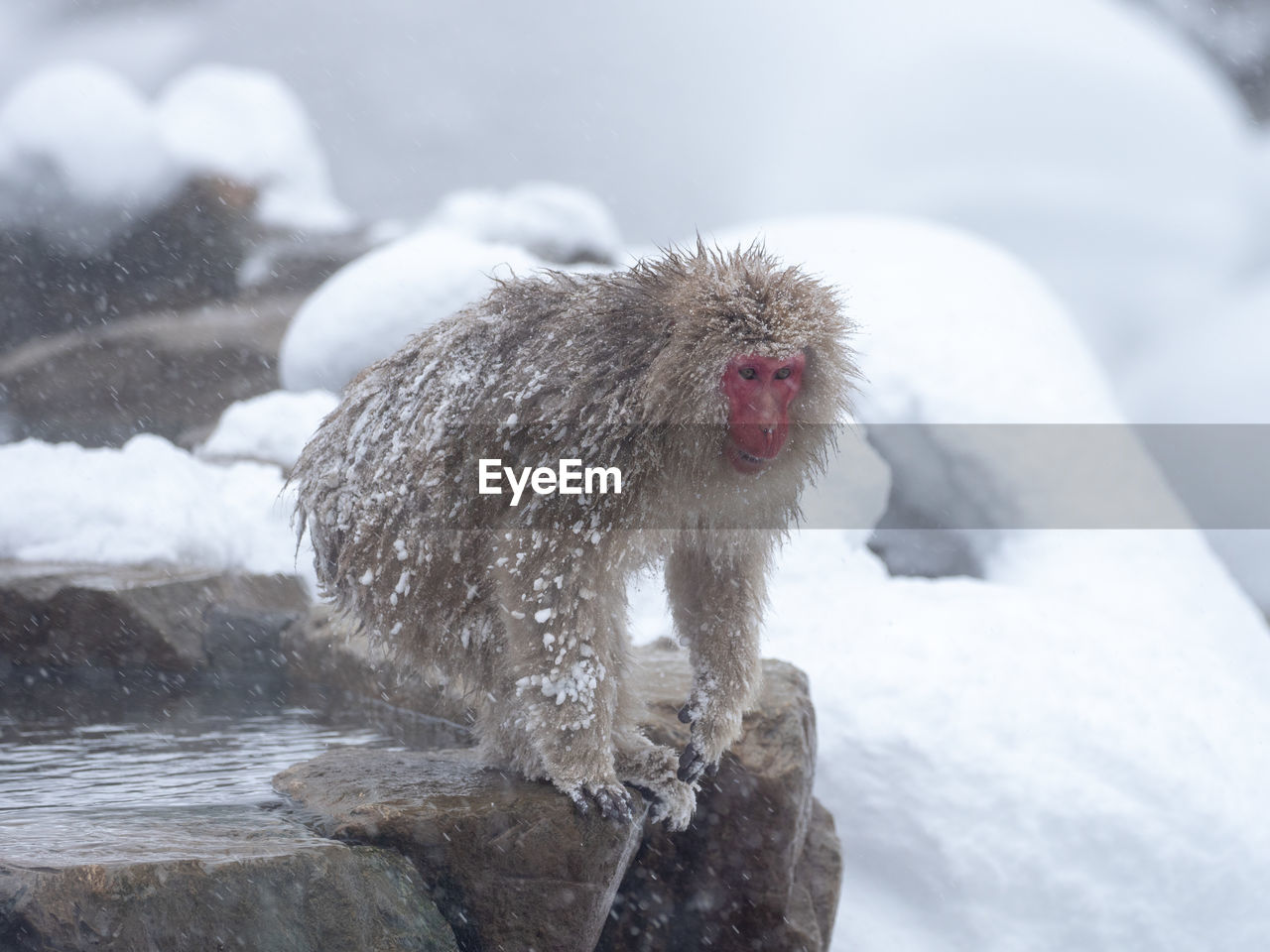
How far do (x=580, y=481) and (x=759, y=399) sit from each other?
36 cm

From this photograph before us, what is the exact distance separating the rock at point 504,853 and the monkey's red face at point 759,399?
30.5 inches

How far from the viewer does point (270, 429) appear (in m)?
5.98

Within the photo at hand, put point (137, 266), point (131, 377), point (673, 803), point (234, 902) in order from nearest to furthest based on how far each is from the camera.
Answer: point (234, 902) → point (673, 803) → point (131, 377) → point (137, 266)

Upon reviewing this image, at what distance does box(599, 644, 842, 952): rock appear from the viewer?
2.43 metres

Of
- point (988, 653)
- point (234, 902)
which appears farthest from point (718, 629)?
point (988, 653)

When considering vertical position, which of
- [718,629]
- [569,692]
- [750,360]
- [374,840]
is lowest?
[374,840]

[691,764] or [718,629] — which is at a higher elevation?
[718,629]

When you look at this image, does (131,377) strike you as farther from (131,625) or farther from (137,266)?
(131,625)

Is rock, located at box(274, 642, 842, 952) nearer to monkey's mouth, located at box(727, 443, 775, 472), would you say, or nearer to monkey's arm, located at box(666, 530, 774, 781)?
monkey's arm, located at box(666, 530, 774, 781)

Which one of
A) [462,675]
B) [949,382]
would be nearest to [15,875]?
[462,675]

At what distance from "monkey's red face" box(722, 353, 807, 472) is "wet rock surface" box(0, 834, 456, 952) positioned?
38.9 inches

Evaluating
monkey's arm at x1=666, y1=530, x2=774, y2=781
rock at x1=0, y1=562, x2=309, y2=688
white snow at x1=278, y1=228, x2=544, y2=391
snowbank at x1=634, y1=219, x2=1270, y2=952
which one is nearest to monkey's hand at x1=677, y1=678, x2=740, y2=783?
monkey's arm at x1=666, y1=530, x2=774, y2=781

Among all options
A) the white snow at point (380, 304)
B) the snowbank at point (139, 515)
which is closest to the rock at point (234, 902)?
the snowbank at point (139, 515)

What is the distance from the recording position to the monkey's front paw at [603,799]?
1.95 meters
